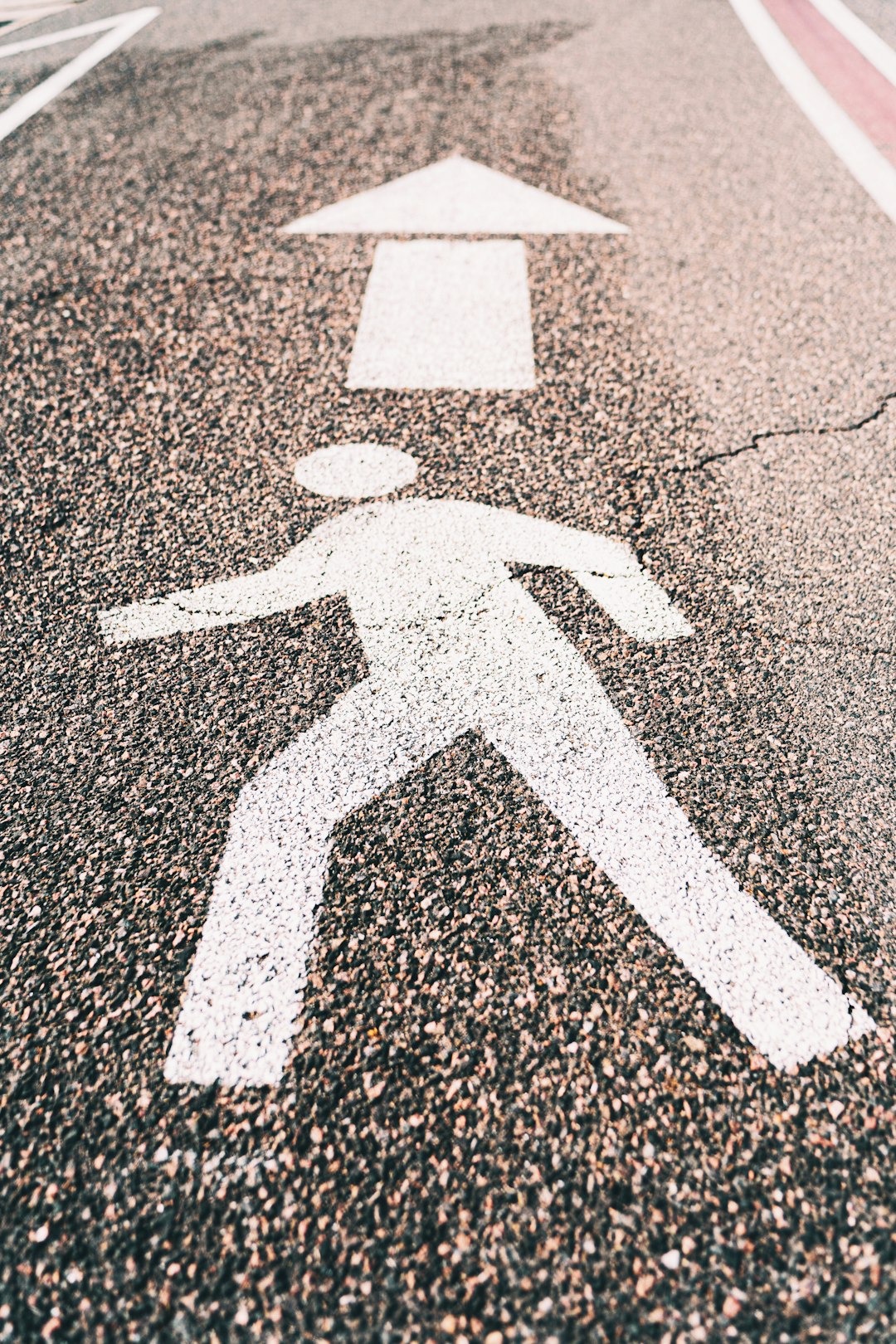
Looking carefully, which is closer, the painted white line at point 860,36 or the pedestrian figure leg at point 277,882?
the pedestrian figure leg at point 277,882

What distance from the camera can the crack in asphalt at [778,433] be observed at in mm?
3389

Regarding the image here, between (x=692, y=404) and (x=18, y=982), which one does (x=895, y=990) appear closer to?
(x=18, y=982)

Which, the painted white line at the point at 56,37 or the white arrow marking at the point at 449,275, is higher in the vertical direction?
the painted white line at the point at 56,37

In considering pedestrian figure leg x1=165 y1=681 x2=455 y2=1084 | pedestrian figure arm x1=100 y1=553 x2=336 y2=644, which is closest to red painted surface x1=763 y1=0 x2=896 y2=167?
pedestrian figure arm x1=100 y1=553 x2=336 y2=644

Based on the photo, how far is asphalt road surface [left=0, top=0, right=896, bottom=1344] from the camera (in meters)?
1.65

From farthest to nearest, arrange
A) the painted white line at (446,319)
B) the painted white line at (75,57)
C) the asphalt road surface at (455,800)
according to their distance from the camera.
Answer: the painted white line at (75,57) < the painted white line at (446,319) < the asphalt road surface at (455,800)

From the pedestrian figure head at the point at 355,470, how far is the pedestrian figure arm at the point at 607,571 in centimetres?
46

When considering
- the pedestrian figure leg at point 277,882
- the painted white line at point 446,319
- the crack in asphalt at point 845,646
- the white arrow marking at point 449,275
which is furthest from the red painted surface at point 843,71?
the pedestrian figure leg at point 277,882

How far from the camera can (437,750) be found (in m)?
2.46

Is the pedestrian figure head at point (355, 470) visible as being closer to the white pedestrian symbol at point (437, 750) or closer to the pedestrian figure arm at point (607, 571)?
the white pedestrian symbol at point (437, 750)

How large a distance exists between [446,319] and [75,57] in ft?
15.4

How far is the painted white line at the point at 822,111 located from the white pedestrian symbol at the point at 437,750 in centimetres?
322

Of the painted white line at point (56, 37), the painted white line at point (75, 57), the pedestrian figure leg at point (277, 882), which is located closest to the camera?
the pedestrian figure leg at point (277, 882)

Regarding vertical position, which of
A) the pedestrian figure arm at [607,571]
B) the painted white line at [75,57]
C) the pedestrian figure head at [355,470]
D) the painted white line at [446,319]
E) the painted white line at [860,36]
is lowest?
the pedestrian figure arm at [607,571]
